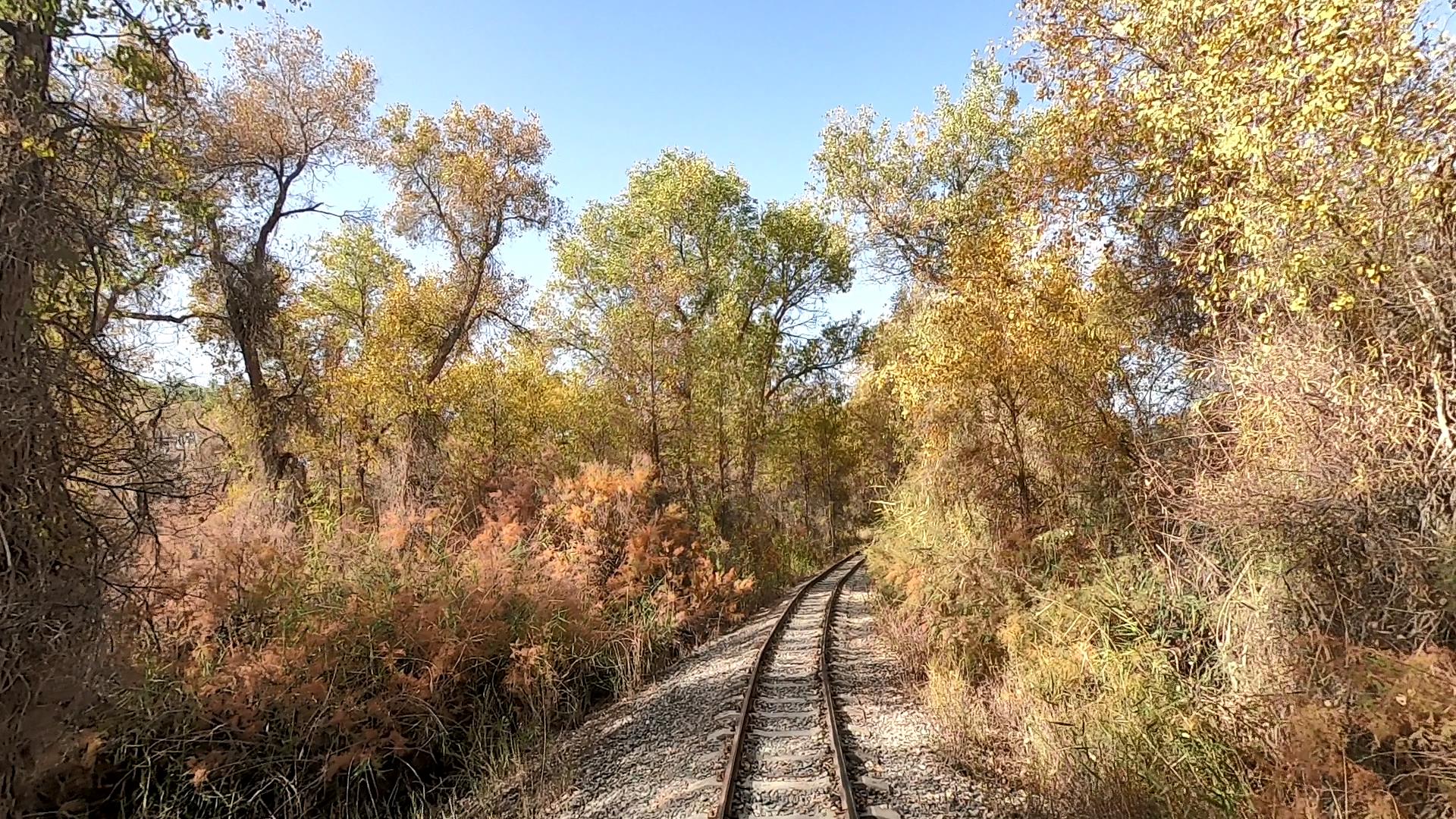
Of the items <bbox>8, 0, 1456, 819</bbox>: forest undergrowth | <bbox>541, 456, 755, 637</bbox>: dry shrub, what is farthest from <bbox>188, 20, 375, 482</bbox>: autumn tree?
<bbox>541, 456, 755, 637</bbox>: dry shrub

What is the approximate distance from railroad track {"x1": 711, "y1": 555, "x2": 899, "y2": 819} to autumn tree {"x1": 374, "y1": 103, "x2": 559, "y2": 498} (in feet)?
38.5

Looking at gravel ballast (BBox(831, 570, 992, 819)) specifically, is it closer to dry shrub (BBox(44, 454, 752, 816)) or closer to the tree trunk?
dry shrub (BBox(44, 454, 752, 816))

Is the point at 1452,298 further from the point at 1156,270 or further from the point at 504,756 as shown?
the point at 504,756

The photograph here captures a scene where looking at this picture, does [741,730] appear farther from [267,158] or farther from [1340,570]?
[267,158]

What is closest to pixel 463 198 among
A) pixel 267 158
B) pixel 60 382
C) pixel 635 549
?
pixel 267 158

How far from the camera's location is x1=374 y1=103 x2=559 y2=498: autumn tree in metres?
18.2

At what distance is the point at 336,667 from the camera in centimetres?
767

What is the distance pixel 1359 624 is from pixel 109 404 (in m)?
9.09

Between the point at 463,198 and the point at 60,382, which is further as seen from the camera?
the point at 463,198

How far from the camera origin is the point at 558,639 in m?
10.7

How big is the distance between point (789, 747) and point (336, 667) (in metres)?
5.09

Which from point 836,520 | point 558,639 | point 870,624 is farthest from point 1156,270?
point 836,520

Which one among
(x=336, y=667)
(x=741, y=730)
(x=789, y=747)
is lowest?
(x=789, y=747)

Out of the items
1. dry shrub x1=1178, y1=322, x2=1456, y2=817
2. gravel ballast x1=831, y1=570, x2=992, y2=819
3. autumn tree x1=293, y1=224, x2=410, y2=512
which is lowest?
gravel ballast x1=831, y1=570, x2=992, y2=819
